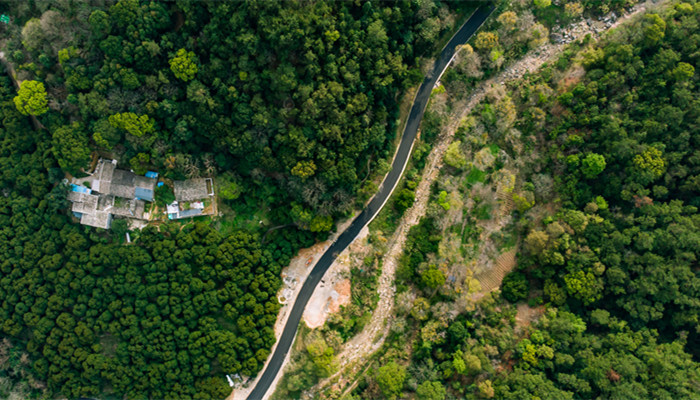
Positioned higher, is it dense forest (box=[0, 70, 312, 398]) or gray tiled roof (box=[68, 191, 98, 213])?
gray tiled roof (box=[68, 191, 98, 213])

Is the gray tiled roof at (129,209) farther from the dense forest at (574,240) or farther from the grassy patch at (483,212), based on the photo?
the grassy patch at (483,212)

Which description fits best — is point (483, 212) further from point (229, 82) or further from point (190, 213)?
point (190, 213)

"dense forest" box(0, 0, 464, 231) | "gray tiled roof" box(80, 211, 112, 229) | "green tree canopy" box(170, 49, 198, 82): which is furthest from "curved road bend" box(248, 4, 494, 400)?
"green tree canopy" box(170, 49, 198, 82)

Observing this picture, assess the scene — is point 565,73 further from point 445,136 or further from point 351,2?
point 351,2

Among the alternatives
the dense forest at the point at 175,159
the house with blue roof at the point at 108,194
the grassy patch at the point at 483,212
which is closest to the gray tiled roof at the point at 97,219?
the house with blue roof at the point at 108,194

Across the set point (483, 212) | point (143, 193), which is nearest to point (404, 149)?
point (483, 212)

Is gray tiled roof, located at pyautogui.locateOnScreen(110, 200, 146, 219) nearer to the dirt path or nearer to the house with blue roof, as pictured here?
the house with blue roof

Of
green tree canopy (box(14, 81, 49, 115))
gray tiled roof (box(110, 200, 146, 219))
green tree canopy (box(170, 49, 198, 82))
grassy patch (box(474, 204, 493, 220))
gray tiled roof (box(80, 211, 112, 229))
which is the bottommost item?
gray tiled roof (box(80, 211, 112, 229))
